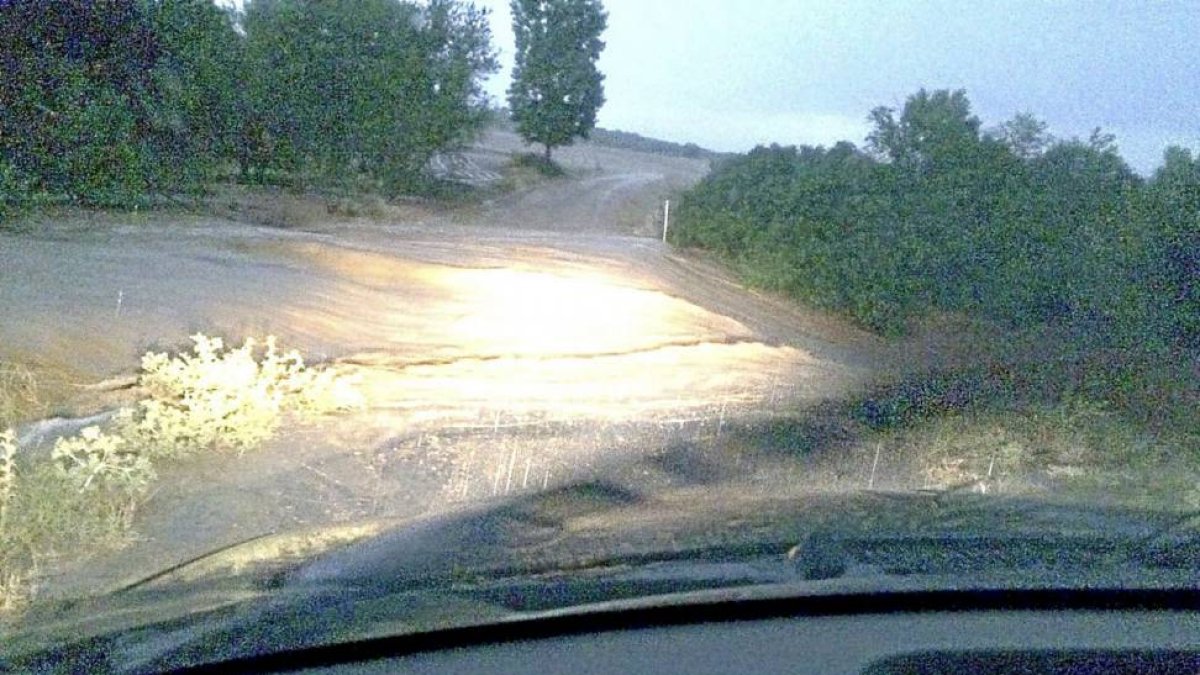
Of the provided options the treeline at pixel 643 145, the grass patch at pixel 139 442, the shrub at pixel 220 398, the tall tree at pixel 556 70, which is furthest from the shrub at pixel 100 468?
the treeline at pixel 643 145

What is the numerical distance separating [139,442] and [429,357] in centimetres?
554

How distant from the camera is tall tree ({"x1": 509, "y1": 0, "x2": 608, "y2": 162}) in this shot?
56969 mm

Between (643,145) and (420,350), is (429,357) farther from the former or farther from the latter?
(643,145)

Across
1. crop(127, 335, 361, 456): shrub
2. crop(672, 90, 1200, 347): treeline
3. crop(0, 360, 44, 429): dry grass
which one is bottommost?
crop(0, 360, 44, 429): dry grass

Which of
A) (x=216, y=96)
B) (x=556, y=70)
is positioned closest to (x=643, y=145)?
(x=556, y=70)

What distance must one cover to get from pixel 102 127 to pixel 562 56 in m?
35.0

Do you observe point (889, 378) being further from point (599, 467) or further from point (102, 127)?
point (102, 127)

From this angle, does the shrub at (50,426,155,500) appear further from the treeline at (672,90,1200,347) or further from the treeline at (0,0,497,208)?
the treeline at (0,0,497,208)

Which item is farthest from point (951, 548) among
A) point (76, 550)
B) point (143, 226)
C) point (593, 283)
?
point (143, 226)

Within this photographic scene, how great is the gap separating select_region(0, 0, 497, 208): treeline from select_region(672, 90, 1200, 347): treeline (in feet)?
40.4

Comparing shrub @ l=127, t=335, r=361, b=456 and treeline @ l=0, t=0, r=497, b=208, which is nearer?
shrub @ l=127, t=335, r=361, b=456

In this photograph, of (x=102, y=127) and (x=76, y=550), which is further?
(x=102, y=127)

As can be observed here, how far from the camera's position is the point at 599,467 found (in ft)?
34.8

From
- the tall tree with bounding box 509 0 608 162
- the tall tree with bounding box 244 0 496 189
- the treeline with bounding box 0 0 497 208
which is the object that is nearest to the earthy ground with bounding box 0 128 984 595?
the treeline with bounding box 0 0 497 208
